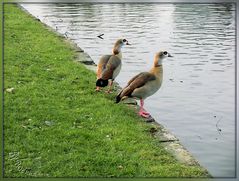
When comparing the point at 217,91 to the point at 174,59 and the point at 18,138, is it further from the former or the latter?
the point at 18,138

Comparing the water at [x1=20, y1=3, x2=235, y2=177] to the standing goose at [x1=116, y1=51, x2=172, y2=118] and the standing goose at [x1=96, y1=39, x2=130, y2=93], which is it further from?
the standing goose at [x1=96, y1=39, x2=130, y2=93]

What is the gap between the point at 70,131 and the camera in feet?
26.3

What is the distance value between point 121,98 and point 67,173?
2.89m

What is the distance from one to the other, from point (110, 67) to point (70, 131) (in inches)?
95.0

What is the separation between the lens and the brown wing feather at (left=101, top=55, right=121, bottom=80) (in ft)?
32.8

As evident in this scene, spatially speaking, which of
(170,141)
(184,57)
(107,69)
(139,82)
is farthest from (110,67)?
(184,57)

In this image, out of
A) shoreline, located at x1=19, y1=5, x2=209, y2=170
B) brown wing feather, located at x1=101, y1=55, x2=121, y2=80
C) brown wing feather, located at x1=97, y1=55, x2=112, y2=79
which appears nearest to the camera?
shoreline, located at x1=19, y1=5, x2=209, y2=170

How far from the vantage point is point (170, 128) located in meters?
9.12

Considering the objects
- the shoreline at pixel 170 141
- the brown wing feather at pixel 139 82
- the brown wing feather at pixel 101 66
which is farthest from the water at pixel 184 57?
the brown wing feather at pixel 101 66

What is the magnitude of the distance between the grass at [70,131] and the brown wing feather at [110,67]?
488 millimetres

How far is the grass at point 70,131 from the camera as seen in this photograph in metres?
6.79

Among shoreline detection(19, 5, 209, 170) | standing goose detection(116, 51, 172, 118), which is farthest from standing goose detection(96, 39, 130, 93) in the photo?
standing goose detection(116, 51, 172, 118)

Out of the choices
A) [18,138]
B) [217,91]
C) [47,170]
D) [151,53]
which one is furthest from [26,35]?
[47,170]

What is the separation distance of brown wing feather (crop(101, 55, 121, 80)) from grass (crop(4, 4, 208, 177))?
49cm
